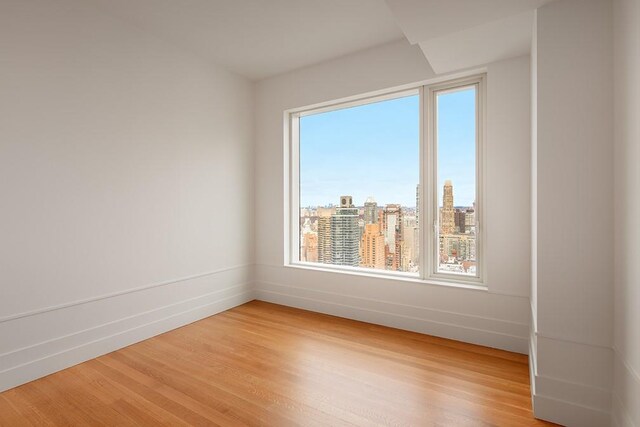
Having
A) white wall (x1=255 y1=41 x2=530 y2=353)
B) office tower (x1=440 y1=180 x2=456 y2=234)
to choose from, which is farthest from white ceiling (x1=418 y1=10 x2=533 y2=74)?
office tower (x1=440 y1=180 x2=456 y2=234)

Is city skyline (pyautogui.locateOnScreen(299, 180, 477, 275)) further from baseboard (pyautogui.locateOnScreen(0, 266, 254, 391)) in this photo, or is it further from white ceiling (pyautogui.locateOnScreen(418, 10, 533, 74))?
baseboard (pyautogui.locateOnScreen(0, 266, 254, 391))

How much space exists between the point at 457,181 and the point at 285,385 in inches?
95.7

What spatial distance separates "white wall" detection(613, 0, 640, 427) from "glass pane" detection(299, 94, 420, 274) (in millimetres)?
1802

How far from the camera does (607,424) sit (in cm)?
179

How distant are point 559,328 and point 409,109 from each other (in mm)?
2466

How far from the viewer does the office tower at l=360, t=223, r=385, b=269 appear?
3.72 metres

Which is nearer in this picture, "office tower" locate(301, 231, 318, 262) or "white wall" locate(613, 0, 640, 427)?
"white wall" locate(613, 0, 640, 427)

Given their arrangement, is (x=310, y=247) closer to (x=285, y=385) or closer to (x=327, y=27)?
(x=285, y=385)

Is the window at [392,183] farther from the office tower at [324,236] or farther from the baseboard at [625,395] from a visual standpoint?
the baseboard at [625,395]

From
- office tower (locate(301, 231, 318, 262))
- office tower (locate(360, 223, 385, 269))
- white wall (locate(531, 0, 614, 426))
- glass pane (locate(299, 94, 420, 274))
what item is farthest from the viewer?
office tower (locate(301, 231, 318, 262))

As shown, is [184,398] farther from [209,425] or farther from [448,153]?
[448,153]

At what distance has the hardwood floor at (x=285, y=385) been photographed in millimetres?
1945

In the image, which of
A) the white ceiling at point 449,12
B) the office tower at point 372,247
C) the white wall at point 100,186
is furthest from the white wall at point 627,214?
the white wall at point 100,186

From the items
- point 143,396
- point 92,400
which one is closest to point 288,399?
point 143,396
